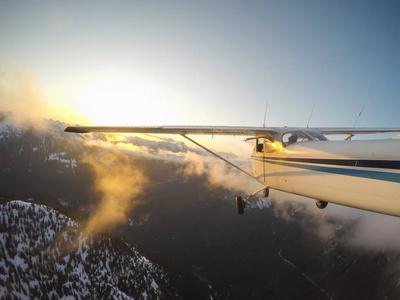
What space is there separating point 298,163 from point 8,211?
8782 inches

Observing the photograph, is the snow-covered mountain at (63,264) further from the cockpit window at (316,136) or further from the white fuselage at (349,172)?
the cockpit window at (316,136)

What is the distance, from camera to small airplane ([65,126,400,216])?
318 cm

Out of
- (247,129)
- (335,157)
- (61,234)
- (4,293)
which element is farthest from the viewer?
(61,234)

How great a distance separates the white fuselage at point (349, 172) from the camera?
10.3 feet

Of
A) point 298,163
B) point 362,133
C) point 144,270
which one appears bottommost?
point 144,270

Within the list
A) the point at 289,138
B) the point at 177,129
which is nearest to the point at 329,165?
the point at 289,138

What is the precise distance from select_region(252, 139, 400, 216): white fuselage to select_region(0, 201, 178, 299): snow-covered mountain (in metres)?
152

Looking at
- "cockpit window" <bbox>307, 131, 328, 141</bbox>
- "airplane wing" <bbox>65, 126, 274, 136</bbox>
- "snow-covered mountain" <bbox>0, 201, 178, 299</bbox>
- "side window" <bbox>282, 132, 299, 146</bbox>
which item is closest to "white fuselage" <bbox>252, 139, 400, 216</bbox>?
"side window" <bbox>282, 132, 299, 146</bbox>

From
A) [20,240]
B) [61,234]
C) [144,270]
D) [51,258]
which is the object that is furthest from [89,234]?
[144,270]

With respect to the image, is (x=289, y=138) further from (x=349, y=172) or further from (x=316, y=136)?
(x=349, y=172)

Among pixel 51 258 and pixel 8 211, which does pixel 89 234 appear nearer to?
pixel 51 258

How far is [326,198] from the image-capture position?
4.21 m

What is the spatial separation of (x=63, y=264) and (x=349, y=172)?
6926 inches

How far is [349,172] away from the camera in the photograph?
11.9 feet
